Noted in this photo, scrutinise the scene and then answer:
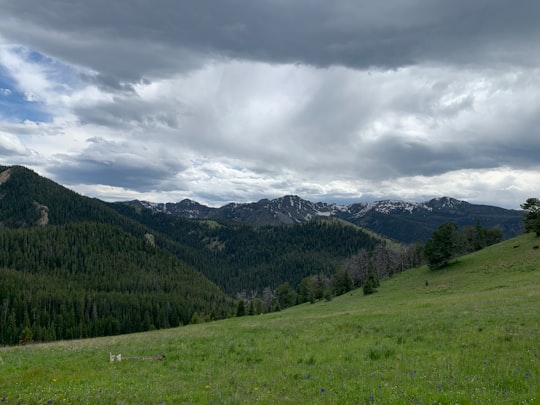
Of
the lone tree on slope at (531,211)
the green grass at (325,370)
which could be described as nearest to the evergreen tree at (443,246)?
the lone tree on slope at (531,211)

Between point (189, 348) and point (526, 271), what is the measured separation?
2245 inches

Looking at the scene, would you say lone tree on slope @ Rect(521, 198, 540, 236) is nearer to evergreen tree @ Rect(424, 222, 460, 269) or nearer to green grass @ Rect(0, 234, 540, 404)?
evergreen tree @ Rect(424, 222, 460, 269)

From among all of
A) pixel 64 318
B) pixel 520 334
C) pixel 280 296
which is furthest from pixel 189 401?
pixel 64 318

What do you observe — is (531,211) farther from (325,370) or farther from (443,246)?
(325,370)

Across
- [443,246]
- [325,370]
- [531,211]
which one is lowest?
[325,370]

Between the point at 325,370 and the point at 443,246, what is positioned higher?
the point at 443,246

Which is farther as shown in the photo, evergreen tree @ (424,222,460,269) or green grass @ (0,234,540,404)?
evergreen tree @ (424,222,460,269)

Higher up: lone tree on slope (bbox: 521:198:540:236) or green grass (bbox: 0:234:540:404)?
lone tree on slope (bbox: 521:198:540:236)

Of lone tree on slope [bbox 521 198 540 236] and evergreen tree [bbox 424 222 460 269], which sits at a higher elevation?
lone tree on slope [bbox 521 198 540 236]

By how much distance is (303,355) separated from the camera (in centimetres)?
1664

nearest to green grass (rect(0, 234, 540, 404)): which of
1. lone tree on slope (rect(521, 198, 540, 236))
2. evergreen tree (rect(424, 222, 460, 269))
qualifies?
evergreen tree (rect(424, 222, 460, 269))

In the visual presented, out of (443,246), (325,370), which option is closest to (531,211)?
(443,246)

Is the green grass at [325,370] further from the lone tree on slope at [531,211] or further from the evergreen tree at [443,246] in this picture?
the lone tree on slope at [531,211]

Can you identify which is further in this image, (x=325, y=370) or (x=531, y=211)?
(x=531, y=211)
